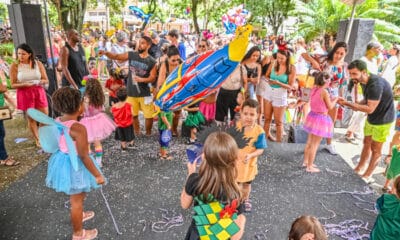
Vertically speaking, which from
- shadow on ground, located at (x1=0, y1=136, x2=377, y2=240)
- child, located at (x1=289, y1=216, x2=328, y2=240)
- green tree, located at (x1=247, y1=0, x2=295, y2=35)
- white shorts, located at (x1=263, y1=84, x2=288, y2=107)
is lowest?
shadow on ground, located at (x1=0, y1=136, x2=377, y2=240)

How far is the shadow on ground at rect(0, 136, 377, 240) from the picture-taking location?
2717 millimetres

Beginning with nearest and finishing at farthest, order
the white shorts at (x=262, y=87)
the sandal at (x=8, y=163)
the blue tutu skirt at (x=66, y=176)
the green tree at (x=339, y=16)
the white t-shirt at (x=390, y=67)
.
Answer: the blue tutu skirt at (x=66, y=176)
the sandal at (x=8, y=163)
the white shorts at (x=262, y=87)
the white t-shirt at (x=390, y=67)
the green tree at (x=339, y=16)

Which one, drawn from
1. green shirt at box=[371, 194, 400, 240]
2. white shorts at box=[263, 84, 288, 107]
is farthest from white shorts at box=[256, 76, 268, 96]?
green shirt at box=[371, 194, 400, 240]

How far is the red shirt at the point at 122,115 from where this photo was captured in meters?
4.16

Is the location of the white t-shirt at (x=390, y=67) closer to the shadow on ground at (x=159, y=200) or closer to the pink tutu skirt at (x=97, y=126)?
the shadow on ground at (x=159, y=200)

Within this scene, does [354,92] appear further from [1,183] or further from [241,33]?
[1,183]

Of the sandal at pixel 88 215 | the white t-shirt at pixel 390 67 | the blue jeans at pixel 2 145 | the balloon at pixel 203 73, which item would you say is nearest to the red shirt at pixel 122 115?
the balloon at pixel 203 73

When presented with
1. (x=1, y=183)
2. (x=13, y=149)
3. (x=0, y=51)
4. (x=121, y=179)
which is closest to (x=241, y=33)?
(x=121, y=179)

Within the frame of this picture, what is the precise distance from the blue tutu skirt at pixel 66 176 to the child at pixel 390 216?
7.17 ft

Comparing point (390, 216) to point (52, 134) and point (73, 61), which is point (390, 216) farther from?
point (73, 61)

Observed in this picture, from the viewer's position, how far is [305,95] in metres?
4.18

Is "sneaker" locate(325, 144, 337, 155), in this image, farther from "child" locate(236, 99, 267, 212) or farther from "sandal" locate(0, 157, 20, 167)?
"sandal" locate(0, 157, 20, 167)

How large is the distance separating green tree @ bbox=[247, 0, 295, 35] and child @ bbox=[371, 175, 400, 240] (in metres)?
15.5

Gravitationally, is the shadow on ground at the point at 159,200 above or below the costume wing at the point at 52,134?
below
